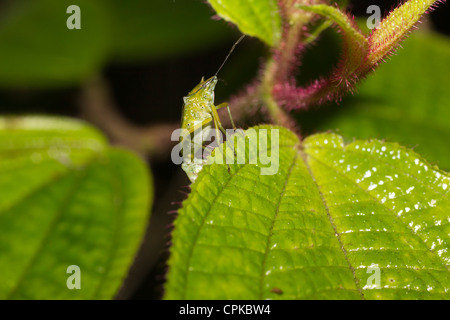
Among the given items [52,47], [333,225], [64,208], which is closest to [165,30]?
[52,47]

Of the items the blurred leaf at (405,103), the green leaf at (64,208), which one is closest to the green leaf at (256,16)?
the blurred leaf at (405,103)

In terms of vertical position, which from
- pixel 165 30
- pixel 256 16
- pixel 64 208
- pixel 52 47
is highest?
pixel 165 30

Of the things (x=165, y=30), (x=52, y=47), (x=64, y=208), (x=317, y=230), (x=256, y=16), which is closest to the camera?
(x=317, y=230)

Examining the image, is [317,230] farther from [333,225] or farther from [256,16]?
[256,16]

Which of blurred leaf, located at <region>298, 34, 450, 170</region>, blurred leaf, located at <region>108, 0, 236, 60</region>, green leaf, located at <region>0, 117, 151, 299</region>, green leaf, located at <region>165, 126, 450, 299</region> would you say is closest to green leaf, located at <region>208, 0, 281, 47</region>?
green leaf, located at <region>165, 126, 450, 299</region>

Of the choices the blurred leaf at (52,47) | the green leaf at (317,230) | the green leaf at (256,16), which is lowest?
the green leaf at (317,230)

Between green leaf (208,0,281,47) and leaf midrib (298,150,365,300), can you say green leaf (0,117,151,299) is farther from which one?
green leaf (208,0,281,47)

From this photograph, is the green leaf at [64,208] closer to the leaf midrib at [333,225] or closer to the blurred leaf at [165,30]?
the leaf midrib at [333,225]
